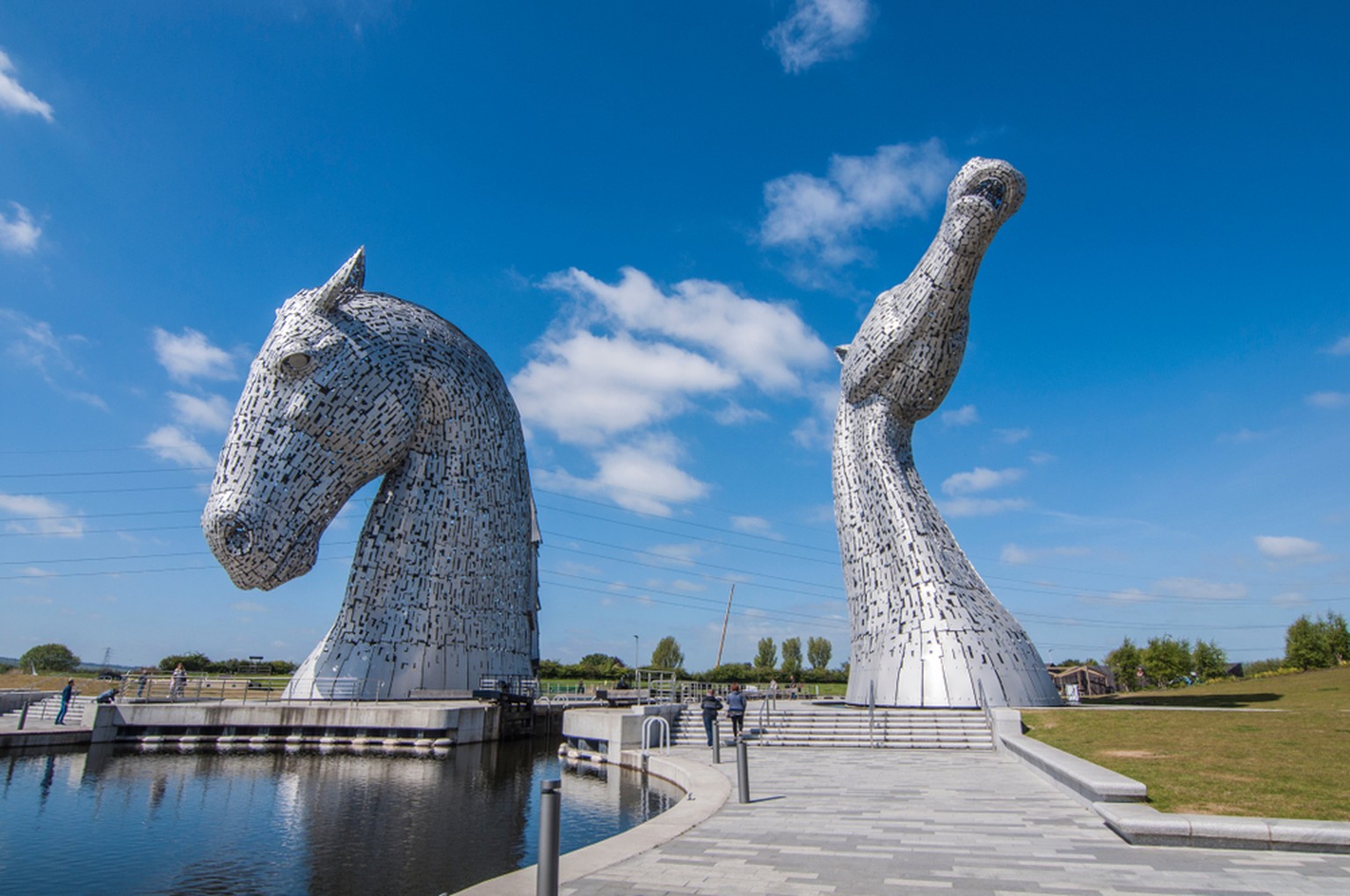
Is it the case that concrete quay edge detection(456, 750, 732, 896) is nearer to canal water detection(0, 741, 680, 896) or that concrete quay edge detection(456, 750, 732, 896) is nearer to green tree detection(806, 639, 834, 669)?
canal water detection(0, 741, 680, 896)

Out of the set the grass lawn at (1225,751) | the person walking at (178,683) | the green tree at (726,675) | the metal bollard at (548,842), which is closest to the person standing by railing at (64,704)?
the person walking at (178,683)

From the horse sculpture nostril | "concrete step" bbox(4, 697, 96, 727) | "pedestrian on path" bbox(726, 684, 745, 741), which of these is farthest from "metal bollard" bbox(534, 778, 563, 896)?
"concrete step" bbox(4, 697, 96, 727)

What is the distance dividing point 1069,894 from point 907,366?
48.4 feet

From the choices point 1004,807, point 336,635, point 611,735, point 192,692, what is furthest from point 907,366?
point 192,692

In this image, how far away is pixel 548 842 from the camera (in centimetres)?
434

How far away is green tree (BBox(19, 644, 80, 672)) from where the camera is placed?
5228 centimetres

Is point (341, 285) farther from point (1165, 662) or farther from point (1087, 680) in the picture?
point (1165, 662)

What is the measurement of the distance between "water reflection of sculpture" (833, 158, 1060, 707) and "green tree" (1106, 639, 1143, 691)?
40.8 metres

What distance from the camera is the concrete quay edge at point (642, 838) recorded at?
5039mm

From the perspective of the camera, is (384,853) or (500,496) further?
(500,496)

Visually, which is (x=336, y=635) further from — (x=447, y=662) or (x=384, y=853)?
(x=384, y=853)

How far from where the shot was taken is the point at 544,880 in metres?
4.25

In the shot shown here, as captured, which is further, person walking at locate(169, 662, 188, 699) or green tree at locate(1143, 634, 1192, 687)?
green tree at locate(1143, 634, 1192, 687)

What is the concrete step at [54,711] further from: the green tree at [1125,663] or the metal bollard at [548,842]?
the green tree at [1125,663]
